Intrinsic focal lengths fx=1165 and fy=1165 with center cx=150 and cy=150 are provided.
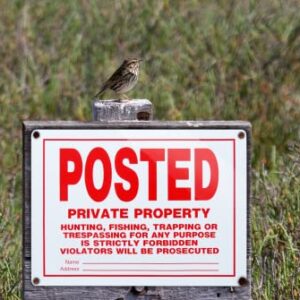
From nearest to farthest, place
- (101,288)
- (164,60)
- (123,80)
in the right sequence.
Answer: (101,288), (123,80), (164,60)

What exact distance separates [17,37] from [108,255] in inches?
210

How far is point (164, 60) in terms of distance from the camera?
8023 mm

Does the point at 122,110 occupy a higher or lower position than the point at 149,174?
higher

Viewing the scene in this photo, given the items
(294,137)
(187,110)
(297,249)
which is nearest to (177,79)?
(187,110)

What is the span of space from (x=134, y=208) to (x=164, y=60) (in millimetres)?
5007

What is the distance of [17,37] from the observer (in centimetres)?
823

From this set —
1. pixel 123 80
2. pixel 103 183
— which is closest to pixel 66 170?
pixel 103 183

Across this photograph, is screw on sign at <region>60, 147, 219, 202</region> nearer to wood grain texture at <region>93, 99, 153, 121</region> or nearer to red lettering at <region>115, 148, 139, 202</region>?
red lettering at <region>115, 148, 139, 202</region>

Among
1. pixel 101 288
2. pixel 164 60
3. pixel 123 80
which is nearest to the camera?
pixel 101 288

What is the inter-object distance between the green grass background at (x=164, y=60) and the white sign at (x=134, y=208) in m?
3.42

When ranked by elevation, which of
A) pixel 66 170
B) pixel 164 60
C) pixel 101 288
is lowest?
pixel 101 288

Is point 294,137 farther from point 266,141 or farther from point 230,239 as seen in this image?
point 230,239

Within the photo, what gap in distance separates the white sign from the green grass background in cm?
342

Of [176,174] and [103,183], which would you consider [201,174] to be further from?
[103,183]
